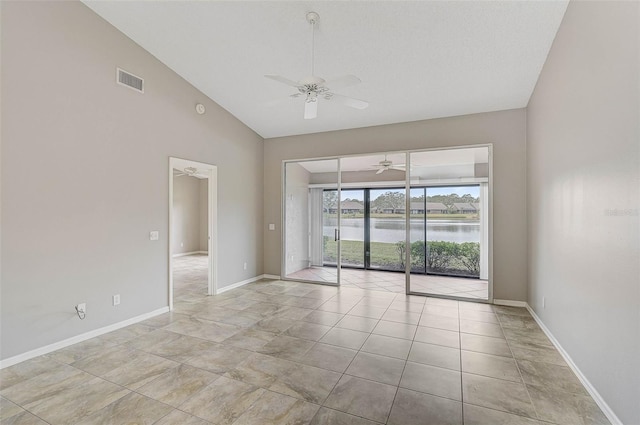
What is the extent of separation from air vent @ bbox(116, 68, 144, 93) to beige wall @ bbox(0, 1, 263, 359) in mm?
73

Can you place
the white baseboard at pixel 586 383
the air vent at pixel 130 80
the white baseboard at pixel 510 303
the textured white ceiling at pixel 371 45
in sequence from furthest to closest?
1. the white baseboard at pixel 510 303
2. the air vent at pixel 130 80
3. the textured white ceiling at pixel 371 45
4. the white baseboard at pixel 586 383

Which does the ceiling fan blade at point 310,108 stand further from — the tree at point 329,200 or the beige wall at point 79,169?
the tree at point 329,200

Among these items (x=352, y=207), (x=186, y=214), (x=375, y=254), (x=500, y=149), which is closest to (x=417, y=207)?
(x=500, y=149)

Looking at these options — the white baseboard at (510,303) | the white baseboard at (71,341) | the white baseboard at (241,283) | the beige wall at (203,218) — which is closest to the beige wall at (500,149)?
the white baseboard at (510,303)

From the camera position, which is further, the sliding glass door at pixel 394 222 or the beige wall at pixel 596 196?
the sliding glass door at pixel 394 222

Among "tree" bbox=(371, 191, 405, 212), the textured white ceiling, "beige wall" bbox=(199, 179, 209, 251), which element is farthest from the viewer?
"beige wall" bbox=(199, 179, 209, 251)

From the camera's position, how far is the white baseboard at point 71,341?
288cm

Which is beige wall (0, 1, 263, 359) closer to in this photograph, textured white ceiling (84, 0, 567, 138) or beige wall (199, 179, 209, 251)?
textured white ceiling (84, 0, 567, 138)

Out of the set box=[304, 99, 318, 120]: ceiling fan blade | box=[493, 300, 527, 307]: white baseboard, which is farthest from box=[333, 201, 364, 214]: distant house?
box=[304, 99, 318, 120]: ceiling fan blade

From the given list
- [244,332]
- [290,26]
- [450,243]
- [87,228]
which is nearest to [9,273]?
[87,228]

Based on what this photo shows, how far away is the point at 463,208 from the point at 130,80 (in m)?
5.49

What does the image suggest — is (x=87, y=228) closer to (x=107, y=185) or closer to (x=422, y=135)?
(x=107, y=185)

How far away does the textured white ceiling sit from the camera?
10.2 feet

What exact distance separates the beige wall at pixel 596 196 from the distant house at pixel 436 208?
1944 mm
